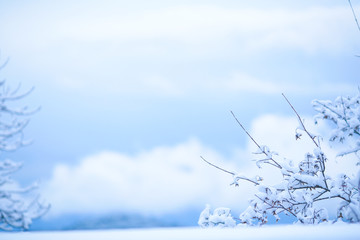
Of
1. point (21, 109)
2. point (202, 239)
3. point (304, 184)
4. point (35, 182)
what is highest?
point (21, 109)

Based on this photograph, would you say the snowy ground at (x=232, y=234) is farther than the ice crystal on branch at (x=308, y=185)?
No

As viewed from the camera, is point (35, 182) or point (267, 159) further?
point (35, 182)

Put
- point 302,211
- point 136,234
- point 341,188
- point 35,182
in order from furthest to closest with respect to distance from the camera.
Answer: point 35,182
point 302,211
point 341,188
point 136,234

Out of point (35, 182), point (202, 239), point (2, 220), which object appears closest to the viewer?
point (202, 239)

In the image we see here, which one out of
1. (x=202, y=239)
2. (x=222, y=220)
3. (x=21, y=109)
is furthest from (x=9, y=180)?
(x=202, y=239)

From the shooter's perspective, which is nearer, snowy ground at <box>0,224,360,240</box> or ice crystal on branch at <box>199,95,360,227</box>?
snowy ground at <box>0,224,360,240</box>

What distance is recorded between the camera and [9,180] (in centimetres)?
1178

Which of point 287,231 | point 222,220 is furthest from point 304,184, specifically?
point 287,231

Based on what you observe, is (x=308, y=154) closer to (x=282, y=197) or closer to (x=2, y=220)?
(x=282, y=197)

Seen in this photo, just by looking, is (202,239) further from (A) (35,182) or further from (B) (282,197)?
(A) (35,182)

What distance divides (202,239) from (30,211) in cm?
1274

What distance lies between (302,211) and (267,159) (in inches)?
25.3

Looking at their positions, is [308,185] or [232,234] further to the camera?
[308,185]

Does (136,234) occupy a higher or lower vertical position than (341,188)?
lower
